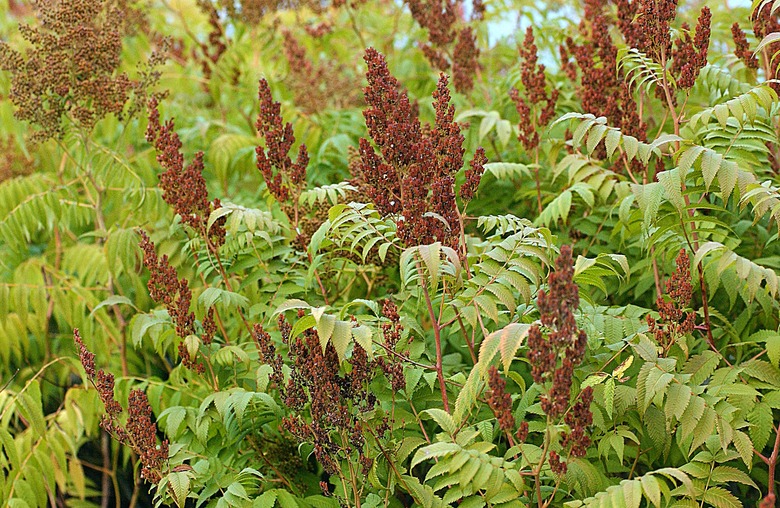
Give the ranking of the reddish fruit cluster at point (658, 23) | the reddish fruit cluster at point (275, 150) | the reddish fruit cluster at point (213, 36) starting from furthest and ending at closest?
1. the reddish fruit cluster at point (213, 36)
2. the reddish fruit cluster at point (275, 150)
3. the reddish fruit cluster at point (658, 23)

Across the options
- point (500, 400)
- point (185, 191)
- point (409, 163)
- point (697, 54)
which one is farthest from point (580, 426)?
point (185, 191)

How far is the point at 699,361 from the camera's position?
2412 millimetres

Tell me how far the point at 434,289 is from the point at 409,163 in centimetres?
37

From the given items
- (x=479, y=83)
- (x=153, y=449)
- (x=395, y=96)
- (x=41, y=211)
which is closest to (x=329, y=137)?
(x=479, y=83)

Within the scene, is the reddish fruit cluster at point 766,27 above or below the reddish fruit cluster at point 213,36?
below

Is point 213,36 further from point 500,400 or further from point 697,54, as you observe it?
point 500,400

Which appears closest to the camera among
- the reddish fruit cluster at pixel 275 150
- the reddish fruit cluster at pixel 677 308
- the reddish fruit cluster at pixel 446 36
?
the reddish fruit cluster at pixel 677 308

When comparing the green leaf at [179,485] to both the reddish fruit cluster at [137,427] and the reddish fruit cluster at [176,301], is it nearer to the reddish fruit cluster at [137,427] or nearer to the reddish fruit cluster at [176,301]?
the reddish fruit cluster at [137,427]

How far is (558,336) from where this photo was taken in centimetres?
183

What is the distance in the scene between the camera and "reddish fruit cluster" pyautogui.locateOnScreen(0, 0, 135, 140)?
311 cm

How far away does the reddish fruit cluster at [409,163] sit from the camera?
2.13 metres

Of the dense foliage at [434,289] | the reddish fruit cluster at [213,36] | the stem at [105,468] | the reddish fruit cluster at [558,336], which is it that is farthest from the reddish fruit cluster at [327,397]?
the reddish fruit cluster at [213,36]

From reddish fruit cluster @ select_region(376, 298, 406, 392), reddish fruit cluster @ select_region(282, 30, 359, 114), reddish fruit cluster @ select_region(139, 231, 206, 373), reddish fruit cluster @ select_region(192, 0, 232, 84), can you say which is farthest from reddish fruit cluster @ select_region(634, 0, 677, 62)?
reddish fruit cluster @ select_region(192, 0, 232, 84)

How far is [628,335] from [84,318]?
2197 millimetres
